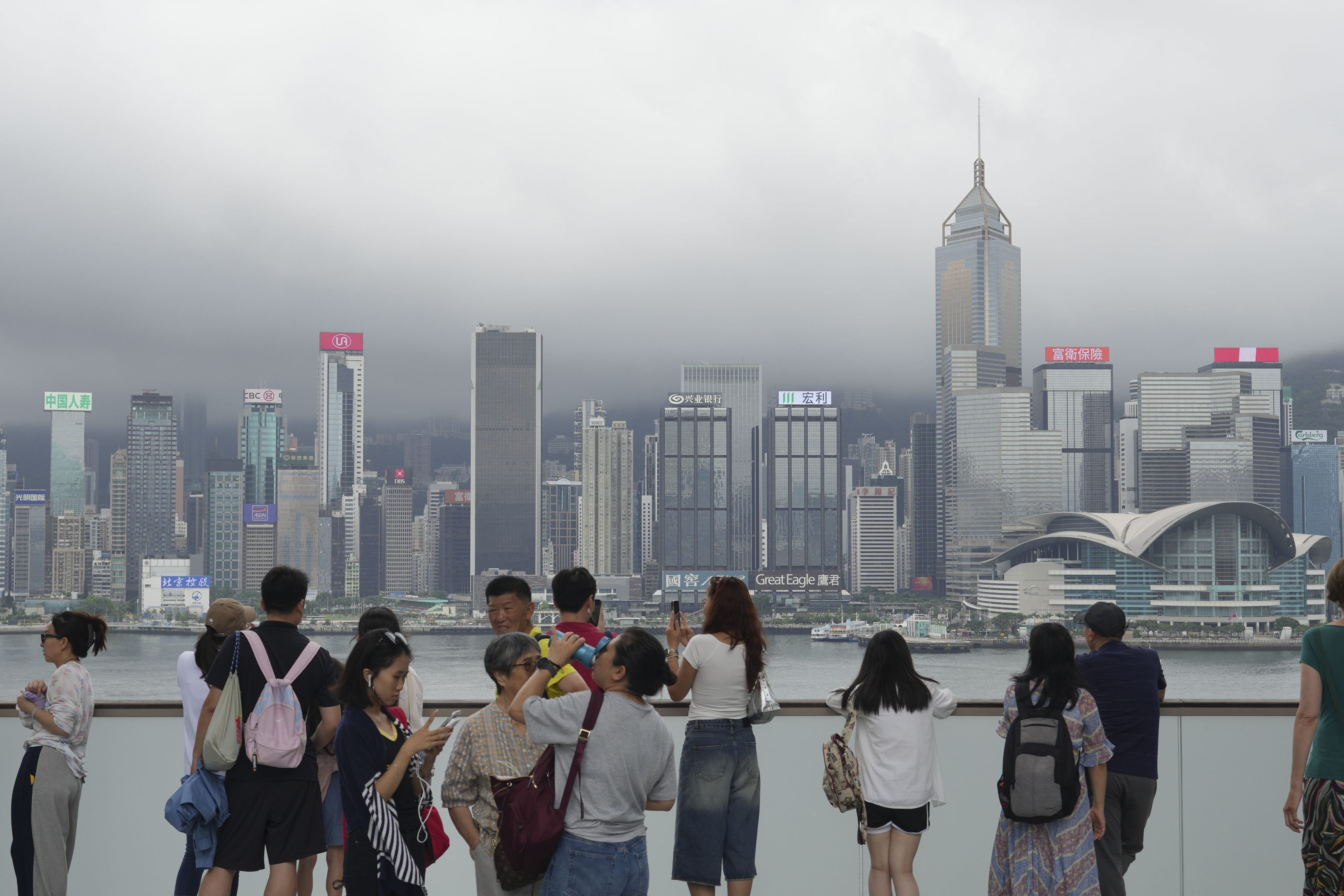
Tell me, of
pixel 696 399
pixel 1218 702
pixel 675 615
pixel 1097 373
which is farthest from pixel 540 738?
pixel 1097 373

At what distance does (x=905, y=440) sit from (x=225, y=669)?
12155cm

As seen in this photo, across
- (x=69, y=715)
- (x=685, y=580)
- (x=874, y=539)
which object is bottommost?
(x=685, y=580)

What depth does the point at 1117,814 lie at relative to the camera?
292 cm

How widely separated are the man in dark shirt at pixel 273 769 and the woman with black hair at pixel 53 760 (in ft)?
2.65

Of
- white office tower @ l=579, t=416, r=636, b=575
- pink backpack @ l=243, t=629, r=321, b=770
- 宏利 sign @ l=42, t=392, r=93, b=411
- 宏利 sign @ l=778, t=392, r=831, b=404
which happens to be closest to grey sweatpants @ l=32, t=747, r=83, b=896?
pink backpack @ l=243, t=629, r=321, b=770

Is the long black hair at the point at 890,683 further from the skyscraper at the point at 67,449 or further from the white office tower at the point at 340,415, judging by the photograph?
the white office tower at the point at 340,415

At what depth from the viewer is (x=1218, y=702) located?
367 centimetres

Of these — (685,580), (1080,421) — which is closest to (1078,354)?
A: (1080,421)

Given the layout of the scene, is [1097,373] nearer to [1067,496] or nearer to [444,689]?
[1067,496]

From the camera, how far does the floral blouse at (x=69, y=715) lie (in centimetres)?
310

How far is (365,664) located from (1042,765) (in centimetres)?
189

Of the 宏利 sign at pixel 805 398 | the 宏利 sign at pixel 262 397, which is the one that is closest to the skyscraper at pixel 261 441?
the 宏利 sign at pixel 262 397

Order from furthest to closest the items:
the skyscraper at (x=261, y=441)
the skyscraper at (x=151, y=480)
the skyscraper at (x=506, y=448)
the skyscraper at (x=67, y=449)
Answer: the skyscraper at (x=506, y=448) < the skyscraper at (x=261, y=441) < the skyscraper at (x=151, y=480) < the skyscraper at (x=67, y=449)

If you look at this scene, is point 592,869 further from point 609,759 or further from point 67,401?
point 67,401
